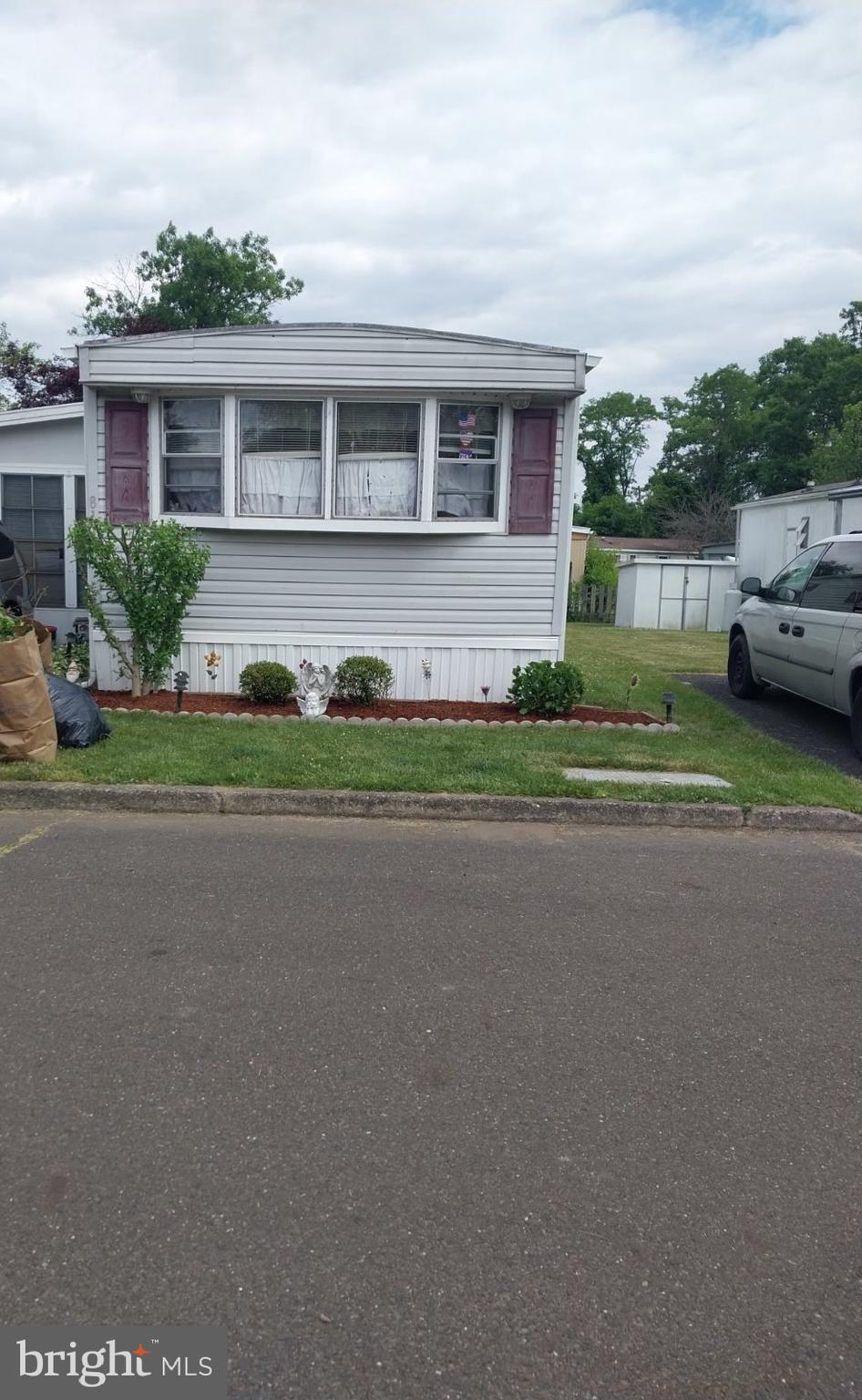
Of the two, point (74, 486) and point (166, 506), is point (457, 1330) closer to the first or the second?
point (166, 506)

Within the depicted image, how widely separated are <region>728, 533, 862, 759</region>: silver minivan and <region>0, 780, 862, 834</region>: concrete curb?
84.2 inches

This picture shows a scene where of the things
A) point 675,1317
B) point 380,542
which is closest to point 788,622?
point 380,542

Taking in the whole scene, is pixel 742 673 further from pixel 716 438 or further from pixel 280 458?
pixel 716 438

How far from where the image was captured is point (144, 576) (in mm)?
9312

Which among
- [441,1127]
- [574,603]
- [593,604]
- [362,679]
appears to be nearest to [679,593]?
[593,604]

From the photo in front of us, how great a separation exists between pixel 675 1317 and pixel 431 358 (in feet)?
28.6

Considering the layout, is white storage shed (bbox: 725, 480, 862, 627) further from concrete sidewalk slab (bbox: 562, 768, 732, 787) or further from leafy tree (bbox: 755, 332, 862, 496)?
leafy tree (bbox: 755, 332, 862, 496)

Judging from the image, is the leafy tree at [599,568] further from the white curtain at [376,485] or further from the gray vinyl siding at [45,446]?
the white curtain at [376,485]

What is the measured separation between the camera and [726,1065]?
340 cm

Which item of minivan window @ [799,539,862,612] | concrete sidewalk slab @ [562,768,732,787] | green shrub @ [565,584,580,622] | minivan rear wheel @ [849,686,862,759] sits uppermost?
minivan window @ [799,539,862,612]

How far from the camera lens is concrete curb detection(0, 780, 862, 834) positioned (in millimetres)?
6496

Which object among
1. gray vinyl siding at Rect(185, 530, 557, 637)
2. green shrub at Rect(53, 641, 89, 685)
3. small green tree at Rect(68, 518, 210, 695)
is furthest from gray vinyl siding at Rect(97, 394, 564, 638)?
green shrub at Rect(53, 641, 89, 685)

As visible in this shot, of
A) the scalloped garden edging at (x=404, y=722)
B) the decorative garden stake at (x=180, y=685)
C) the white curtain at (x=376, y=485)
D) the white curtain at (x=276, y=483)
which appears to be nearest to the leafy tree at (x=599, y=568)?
the white curtain at (x=376, y=485)

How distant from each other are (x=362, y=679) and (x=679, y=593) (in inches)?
730
